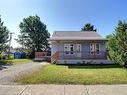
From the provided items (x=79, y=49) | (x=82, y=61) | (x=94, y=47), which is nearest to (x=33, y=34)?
(x=79, y=49)

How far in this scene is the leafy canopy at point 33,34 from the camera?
50875 mm

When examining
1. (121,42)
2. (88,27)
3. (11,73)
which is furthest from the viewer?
(88,27)

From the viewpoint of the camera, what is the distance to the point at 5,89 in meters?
9.95

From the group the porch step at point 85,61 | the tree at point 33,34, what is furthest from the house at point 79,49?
the tree at point 33,34

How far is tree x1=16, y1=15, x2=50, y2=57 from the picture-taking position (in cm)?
5088

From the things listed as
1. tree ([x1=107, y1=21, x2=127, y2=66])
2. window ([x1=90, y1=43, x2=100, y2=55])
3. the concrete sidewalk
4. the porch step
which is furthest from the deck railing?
the concrete sidewalk

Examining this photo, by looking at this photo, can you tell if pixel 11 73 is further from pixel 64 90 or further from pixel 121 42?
pixel 121 42

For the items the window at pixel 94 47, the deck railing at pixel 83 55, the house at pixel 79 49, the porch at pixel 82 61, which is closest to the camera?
the porch at pixel 82 61

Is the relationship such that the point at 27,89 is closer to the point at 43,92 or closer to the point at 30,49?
the point at 43,92

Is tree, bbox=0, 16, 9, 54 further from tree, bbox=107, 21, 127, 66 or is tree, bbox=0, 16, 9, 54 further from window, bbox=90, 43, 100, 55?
tree, bbox=107, 21, 127, 66

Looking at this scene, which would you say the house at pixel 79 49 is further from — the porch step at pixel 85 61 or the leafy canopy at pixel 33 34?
the leafy canopy at pixel 33 34

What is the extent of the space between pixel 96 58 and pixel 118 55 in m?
6.65

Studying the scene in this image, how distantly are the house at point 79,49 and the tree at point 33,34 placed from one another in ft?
70.7

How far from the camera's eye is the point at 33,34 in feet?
168
